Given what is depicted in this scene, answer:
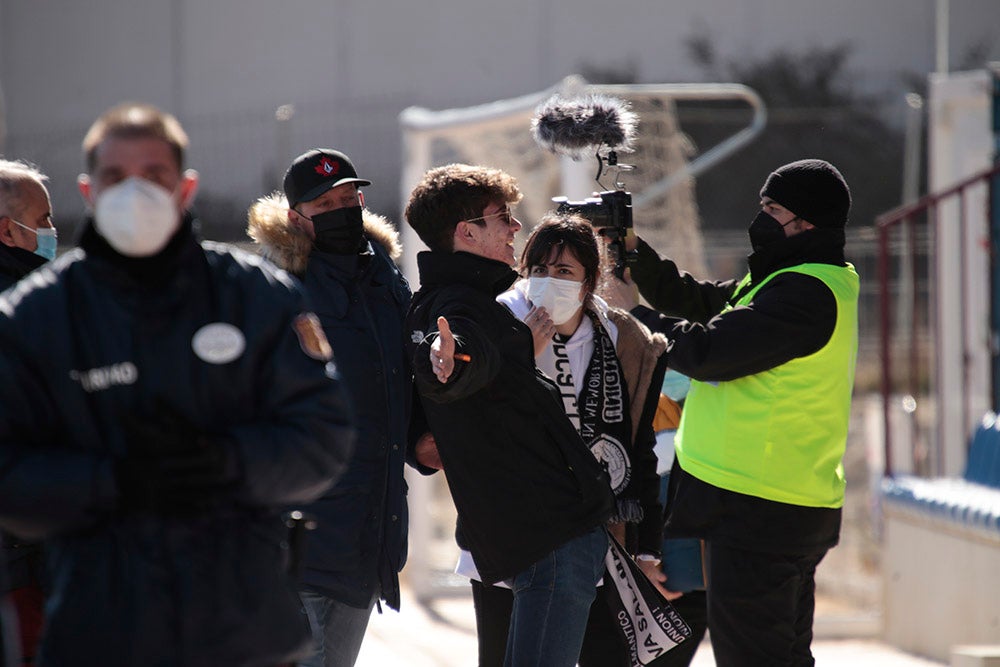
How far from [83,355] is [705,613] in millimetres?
2727

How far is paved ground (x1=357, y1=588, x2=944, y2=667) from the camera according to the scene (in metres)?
6.71


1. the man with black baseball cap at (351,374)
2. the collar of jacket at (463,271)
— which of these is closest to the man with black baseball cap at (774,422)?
the collar of jacket at (463,271)

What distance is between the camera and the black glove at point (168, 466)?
91.2 inches

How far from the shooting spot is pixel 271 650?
7.98ft

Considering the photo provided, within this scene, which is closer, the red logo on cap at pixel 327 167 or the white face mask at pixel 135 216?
the white face mask at pixel 135 216

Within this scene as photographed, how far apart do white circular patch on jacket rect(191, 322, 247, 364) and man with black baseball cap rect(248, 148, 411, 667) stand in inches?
51.3

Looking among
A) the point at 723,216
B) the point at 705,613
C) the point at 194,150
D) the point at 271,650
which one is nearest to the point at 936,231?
the point at 705,613

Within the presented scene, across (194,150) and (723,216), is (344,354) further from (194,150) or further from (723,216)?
(723,216)

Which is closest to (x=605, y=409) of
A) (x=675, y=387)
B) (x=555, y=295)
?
Result: (x=555, y=295)

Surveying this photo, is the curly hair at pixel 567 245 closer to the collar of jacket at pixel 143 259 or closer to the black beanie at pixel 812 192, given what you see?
the black beanie at pixel 812 192

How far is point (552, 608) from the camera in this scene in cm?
360

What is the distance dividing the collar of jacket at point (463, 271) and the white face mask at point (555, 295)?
10 cm

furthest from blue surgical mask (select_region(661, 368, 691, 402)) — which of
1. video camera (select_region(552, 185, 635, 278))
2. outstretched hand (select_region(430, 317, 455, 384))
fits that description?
outstretched hand (select_region(430, 317, 455, 384))

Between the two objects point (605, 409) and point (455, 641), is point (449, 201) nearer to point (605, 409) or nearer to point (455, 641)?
point (605, 409)
